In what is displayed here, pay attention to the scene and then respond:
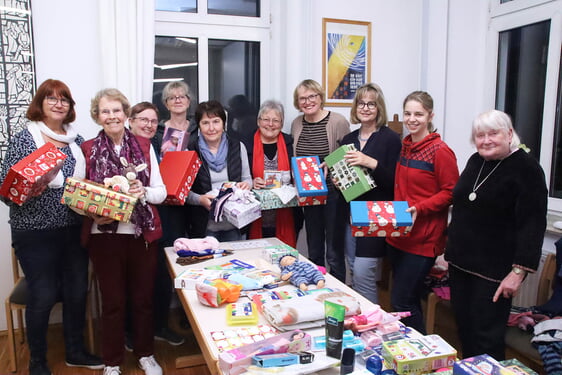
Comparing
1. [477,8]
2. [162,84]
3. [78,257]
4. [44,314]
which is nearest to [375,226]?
[78,257]

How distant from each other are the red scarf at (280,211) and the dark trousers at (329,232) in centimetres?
13

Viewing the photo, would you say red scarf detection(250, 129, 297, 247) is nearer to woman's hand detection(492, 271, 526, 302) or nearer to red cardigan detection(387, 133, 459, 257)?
red cardigan detection(387, 133, 459, 257)

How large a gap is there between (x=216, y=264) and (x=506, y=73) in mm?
2804

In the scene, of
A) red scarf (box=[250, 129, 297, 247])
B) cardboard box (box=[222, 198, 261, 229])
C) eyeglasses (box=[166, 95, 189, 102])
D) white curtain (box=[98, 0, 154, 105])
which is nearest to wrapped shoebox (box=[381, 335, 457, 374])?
cardboard box (box=[222, 198, 261, 229])

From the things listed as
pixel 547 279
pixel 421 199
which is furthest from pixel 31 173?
pixel 547 279

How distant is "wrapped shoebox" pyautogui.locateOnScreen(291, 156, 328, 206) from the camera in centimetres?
264

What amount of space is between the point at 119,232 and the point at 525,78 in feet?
10.1

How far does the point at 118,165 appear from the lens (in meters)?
2.17

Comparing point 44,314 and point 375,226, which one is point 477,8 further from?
point 44,314

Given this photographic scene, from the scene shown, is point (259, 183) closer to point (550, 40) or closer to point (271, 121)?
point (271, 121)

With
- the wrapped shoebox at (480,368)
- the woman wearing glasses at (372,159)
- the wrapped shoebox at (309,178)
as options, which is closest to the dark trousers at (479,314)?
the woman wearing glasses at (372,159)

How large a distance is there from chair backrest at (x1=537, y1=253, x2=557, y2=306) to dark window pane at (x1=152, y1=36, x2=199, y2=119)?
261 centimetres

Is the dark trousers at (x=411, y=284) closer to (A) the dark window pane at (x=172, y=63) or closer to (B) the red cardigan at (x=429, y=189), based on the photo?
(B) the red cardigan at (x=429, y=189)

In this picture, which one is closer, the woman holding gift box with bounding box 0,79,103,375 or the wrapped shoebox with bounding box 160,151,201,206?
the woman holding gift box with bounding box 0,79,103,375
